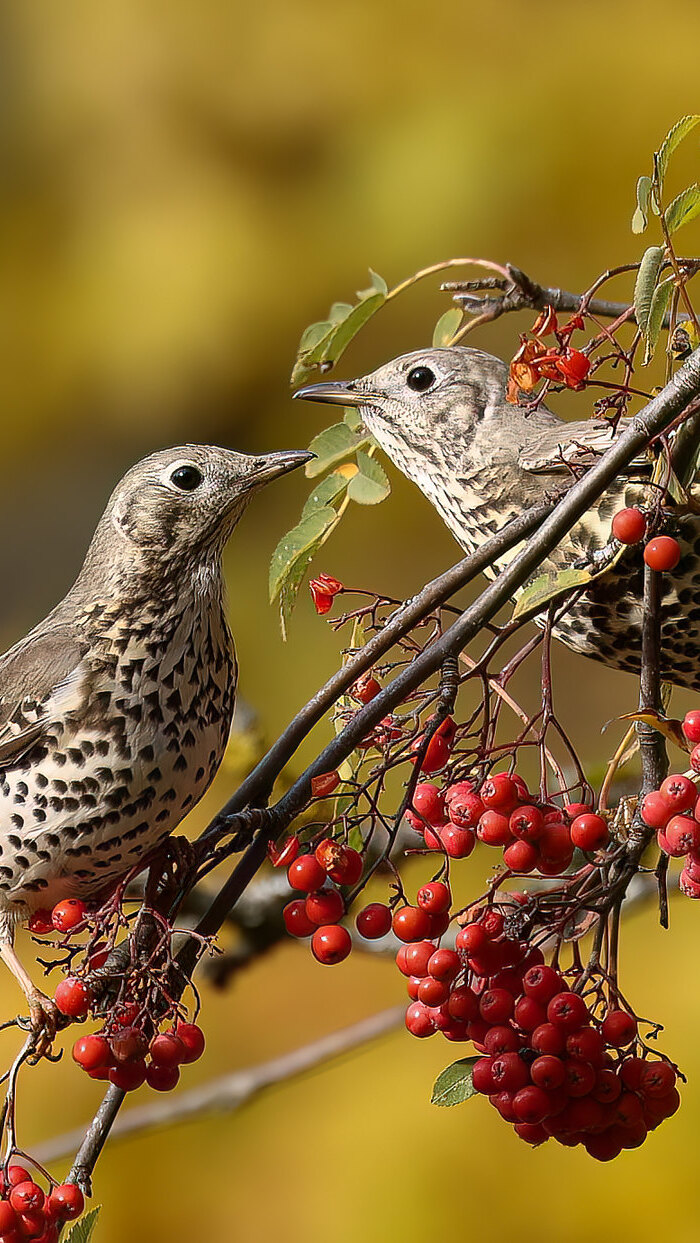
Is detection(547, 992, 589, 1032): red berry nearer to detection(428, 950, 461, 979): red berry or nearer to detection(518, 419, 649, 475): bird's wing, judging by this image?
detection(428, 950, 461, 979): red berry

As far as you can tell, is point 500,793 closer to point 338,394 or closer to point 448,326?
point 448,326

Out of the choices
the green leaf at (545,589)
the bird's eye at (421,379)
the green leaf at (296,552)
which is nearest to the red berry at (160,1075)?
the green leaf at (296,552)

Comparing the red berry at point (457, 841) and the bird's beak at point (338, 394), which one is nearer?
the red berry at point (457, 841)

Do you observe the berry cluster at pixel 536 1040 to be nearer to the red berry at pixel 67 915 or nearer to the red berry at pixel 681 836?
the red berry at pixel 681 836

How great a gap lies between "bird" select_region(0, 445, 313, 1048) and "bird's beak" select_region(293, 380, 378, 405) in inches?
6.9

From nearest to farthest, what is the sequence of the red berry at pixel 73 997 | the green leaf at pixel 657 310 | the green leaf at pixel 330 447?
the green leaf at pixel 657 310 < the red berry at pixel 73 997 < the green leaf at pixel 330 447

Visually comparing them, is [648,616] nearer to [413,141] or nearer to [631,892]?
[631,892]

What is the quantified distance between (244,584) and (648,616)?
199 centimetres

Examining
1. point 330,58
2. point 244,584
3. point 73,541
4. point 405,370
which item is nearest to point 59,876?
point 405,370

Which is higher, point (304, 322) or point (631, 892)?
point (304, 322)

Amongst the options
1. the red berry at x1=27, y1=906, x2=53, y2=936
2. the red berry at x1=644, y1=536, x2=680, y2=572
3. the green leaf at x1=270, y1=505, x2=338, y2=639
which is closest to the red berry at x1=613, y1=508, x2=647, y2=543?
the red berry at x1=644, y1=536, x2=680, y2=572

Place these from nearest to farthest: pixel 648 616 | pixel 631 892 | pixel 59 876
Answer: pixel 648 616, pixel 59 876, pixel 631 892

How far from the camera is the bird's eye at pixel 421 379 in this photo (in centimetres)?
208

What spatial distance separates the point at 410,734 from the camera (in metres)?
1.30
